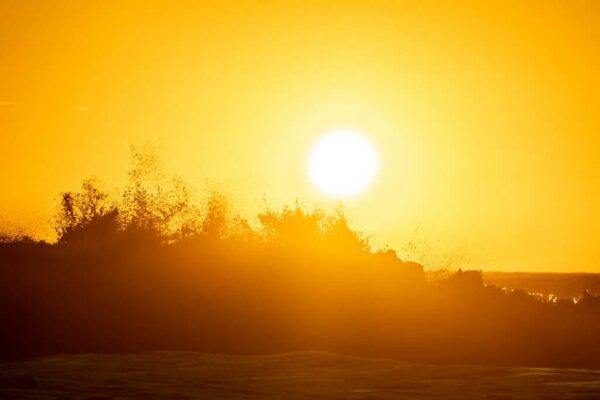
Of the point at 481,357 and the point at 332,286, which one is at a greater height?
the point at 332,286

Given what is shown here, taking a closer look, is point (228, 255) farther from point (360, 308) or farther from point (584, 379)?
point (584, 379)

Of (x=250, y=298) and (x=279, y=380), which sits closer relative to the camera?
(x=279, y=380)

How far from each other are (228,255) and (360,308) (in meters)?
5.70

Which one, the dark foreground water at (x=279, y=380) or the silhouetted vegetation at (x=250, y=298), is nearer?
the dark foreground water at (x=279, y=380)

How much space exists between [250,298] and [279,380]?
16.8 metres

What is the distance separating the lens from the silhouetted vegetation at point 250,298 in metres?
31.6

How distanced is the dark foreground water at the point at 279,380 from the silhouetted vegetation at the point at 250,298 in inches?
439

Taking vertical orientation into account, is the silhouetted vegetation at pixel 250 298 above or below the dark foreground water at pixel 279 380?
above

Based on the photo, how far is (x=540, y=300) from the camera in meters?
37.3

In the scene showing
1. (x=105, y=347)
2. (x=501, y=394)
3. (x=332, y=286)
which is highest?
(x=332, y=286)

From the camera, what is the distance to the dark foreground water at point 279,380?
591 inches

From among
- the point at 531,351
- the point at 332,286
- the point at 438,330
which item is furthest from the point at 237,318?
the point at 531,351

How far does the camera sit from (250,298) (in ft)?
111

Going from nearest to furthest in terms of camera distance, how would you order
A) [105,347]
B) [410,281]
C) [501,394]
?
[501,394] → [105,347] → [410,281]
